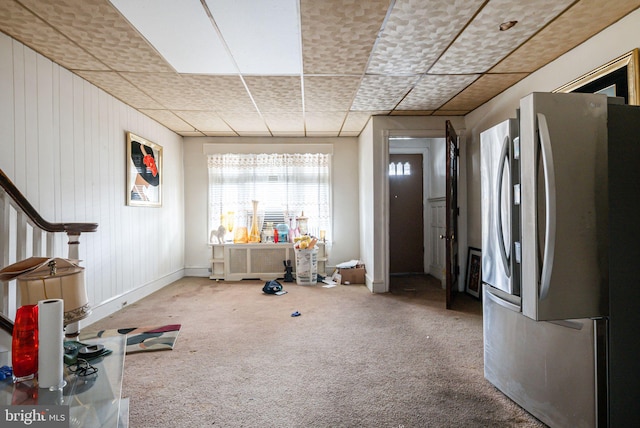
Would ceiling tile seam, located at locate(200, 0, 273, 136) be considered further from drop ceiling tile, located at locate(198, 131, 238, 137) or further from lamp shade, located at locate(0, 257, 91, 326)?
lamp shade, located at locate(0, 257, 91, 326)

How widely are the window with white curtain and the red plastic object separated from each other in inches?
174

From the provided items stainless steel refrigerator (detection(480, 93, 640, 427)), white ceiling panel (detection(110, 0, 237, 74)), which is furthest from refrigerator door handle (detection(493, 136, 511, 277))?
white ceiling panel (detection(110, 0, 237, 74))

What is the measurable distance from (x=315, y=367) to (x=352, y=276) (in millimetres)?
2854

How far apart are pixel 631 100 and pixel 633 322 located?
5.04 ft

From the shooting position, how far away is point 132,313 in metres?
3.66

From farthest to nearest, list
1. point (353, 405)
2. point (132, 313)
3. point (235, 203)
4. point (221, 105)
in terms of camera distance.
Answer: point (235, 203) < point (221, 105) < point (132, 313) < point (353, 405)

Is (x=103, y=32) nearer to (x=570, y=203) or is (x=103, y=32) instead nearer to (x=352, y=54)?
(x=352, y=54)

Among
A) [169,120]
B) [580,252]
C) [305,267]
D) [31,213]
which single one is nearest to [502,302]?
[580,252]

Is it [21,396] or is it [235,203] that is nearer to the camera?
[21,396]

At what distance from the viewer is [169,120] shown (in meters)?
4.71

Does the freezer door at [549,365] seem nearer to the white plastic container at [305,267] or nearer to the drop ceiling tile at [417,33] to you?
the drop ceiling tile at [417,33]

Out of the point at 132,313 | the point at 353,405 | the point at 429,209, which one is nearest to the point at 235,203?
the point at 132,313

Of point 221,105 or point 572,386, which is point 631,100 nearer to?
point 572,386

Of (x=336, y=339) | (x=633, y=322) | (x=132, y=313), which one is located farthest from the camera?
(x=132, y=313)
